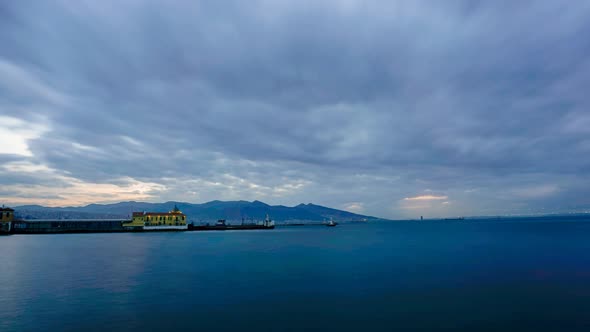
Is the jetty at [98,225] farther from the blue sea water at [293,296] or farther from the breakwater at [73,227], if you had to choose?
the blue sea water at [293,296]

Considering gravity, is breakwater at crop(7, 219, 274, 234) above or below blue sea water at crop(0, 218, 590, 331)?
above

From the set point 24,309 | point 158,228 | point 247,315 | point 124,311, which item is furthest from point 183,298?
point 158,228

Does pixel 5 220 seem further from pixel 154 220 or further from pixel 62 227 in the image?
pixel 154 220

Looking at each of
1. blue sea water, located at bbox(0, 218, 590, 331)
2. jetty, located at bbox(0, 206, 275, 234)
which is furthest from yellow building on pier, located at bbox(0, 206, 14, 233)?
blue sea water, located at bbox(0, 218, 590, 331)

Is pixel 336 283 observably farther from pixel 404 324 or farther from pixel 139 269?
pixel 139 269

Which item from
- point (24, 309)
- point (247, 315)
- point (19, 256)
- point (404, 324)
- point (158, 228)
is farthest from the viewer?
point (158, 228)

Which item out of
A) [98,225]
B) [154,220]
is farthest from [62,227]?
[154,220]

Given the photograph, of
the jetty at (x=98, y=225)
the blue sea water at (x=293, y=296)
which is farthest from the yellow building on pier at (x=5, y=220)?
the blue sea water at (x=293, y=296)

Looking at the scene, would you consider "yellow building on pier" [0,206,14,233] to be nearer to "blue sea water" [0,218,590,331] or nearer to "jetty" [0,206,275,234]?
"jetty" [0,206,275,234]

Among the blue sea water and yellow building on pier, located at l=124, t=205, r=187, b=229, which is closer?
the blue sea water

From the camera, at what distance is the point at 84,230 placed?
127 meters

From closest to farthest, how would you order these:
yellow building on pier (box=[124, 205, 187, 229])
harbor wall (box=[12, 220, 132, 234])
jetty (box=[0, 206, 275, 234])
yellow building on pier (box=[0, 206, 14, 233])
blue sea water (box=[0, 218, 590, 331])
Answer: blue sea water (box=[0, 218, 590, 331])
yellow building on pier (box=[0, 206, 14, 233])
jetty (box=[0, 206, 275, 234])
harbor wall (box=[12, 220, 132, 234])
yellow building on pier (box=[124, 205, 187, 229])

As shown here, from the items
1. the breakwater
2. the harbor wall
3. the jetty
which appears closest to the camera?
the jetty

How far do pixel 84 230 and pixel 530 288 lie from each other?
143951 millimetres
